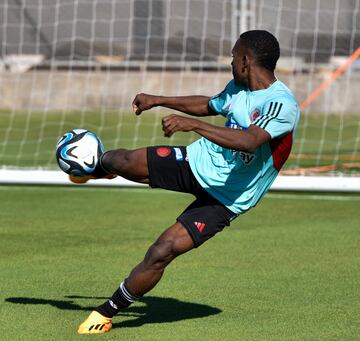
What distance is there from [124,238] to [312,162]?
24.0 ft

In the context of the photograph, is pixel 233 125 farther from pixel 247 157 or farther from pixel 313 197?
pixel 313 197

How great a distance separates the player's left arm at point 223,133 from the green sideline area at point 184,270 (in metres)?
1.21

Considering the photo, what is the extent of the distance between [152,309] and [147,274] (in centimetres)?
91

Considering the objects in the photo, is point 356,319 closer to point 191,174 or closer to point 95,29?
point 191,174

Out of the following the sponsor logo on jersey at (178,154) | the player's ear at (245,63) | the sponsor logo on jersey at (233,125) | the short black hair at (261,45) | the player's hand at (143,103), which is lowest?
the sponsor logo on jersey at (178,154)

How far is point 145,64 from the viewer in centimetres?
2408

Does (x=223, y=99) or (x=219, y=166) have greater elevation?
(x=223, y=99)

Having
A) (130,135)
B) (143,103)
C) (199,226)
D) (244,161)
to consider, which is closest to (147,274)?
(199,226)

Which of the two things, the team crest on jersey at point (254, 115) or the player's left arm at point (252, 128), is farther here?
the team crest on jersey at point (254, 115)

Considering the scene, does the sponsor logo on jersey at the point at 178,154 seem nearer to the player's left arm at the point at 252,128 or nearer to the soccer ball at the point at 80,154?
the soccer ball at the point at 80,154

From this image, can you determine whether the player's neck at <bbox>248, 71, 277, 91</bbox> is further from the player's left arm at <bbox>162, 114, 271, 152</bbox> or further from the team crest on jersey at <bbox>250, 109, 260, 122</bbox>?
the player's left arm at <bbox>162, 114, 271, 152</bbox>

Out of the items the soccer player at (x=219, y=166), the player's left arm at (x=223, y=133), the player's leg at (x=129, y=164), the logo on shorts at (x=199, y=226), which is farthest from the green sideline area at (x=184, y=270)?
the player's left arm at (x=223, y=133)

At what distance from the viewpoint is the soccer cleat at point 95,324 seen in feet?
23.0

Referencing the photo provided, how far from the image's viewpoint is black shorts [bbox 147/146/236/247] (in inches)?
279
